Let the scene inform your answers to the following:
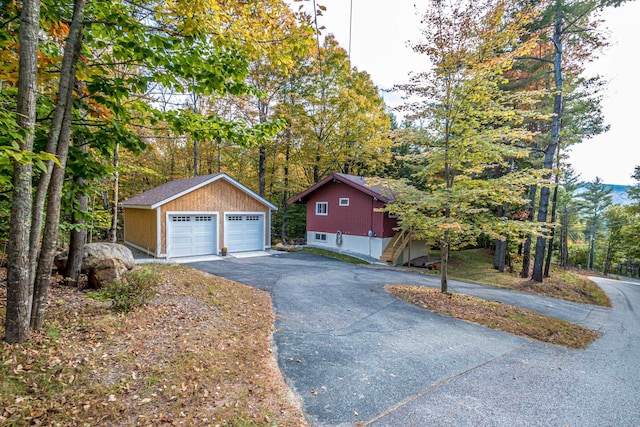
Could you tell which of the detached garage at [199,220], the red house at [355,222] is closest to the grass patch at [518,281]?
the red house at [355,222]

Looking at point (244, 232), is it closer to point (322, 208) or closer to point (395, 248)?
point (322, 208)

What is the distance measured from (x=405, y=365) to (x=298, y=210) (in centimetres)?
1972

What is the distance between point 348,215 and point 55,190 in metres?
14.2

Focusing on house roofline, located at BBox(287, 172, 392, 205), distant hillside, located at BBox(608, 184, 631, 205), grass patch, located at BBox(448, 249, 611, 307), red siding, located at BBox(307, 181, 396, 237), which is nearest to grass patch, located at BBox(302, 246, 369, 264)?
red siding, located at BBox(307, 181, 396, 237)

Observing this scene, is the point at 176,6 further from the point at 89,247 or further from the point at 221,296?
the point at 221,296

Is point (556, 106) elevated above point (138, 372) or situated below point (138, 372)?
above

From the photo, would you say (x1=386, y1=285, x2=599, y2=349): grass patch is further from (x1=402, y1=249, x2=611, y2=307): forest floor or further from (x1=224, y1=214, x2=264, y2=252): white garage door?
(x1=224, y1=214, x2=264, y2=252): white garage door

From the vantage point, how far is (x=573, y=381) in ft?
13.4

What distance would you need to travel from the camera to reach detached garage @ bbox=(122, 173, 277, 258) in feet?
42.7

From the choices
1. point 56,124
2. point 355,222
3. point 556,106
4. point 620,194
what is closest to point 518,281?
point 556,106

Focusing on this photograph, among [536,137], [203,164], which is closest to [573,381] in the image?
[536,137]

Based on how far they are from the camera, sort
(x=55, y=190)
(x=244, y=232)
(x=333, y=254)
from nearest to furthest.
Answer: (x=55, y=190)
(x=244, y=232)
(x=333, y=254)

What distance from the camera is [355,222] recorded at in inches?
650

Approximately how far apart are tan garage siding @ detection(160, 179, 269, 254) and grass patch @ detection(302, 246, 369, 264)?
3580mm
